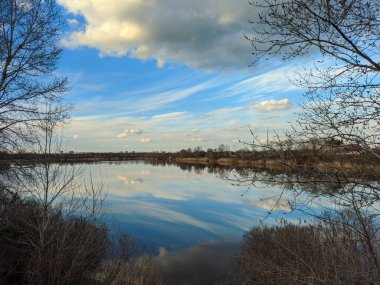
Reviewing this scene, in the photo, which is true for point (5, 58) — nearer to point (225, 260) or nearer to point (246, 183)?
point (225, 260)

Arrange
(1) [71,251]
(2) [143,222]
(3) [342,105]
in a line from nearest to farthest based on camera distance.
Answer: (3) [342,105]
(1) [71,251]
(2) [143,222]

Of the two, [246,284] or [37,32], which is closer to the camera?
[246,284]

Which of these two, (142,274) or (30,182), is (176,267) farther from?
(30,182)

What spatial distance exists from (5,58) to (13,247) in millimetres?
9676

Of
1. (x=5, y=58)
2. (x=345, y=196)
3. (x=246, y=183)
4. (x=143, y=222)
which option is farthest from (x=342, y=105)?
(x=143, y=222)

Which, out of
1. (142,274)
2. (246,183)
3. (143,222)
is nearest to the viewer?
(246,183)

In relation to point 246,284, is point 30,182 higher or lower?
higher

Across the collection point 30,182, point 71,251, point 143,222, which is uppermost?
point 30,182

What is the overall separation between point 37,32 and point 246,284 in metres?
13.3

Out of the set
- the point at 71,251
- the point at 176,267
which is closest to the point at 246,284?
the point at 176,267

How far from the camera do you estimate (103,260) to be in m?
9.50

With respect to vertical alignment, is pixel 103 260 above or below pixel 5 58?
below

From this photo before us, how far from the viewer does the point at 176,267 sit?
1262 cm

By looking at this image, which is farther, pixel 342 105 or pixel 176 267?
pixel 176 267
